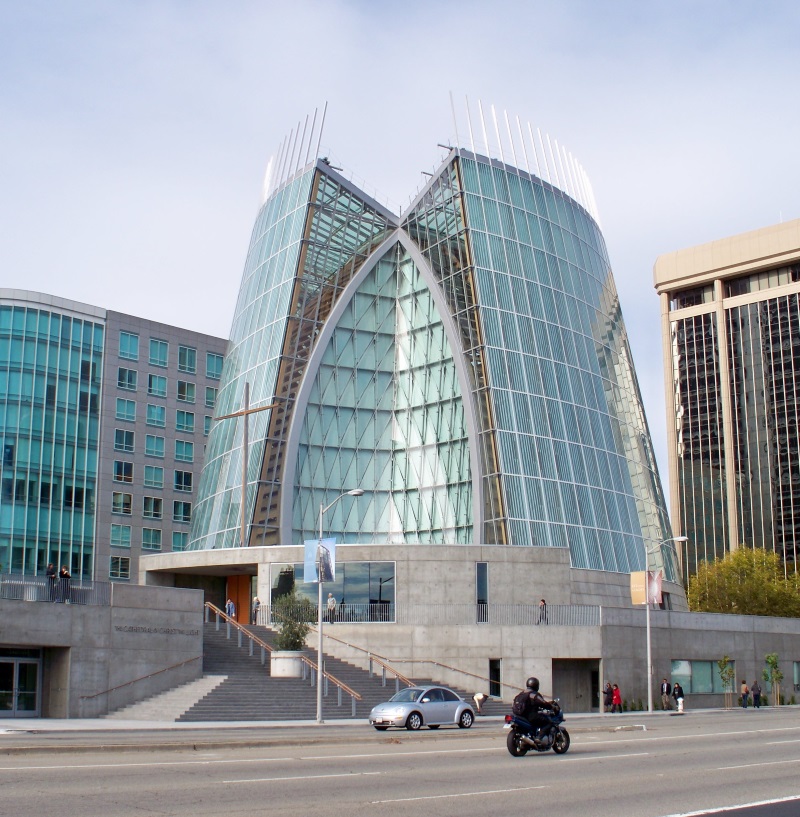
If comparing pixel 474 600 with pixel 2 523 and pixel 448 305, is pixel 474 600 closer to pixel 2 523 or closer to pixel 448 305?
pixel 448 305

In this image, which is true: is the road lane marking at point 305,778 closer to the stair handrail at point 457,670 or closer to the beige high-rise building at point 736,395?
the stair handrail at point 457,670

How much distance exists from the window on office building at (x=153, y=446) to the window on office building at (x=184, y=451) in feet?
5.39

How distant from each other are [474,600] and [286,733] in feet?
83.4

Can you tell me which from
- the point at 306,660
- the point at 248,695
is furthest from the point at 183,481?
the point at 248,695

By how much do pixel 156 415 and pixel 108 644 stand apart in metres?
57.5

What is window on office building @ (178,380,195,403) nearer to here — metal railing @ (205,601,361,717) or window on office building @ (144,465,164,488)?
window on office building @ (144,465,164,488)

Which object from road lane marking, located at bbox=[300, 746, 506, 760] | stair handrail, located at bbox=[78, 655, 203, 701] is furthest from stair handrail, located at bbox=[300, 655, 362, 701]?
road lane marking, located at bbox=[300, 746, 506, 760]

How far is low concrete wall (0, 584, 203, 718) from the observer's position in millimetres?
41688

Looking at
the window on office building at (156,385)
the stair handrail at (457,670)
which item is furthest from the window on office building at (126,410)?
the stair handrail at (457,670)

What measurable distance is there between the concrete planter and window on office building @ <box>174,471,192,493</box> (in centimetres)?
5467

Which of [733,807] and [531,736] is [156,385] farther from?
[733,807]

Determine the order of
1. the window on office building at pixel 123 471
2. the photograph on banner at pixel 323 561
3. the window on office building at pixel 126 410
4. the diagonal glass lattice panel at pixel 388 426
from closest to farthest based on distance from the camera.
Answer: the photograph on banner at pixel 323 561 → the diagonal glass lattice panel at pixel 388 426 → the window on office building at pixel 123 471 → the window on office building at pixel 126 410

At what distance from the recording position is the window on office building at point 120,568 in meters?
93.2

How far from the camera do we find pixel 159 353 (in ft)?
330
